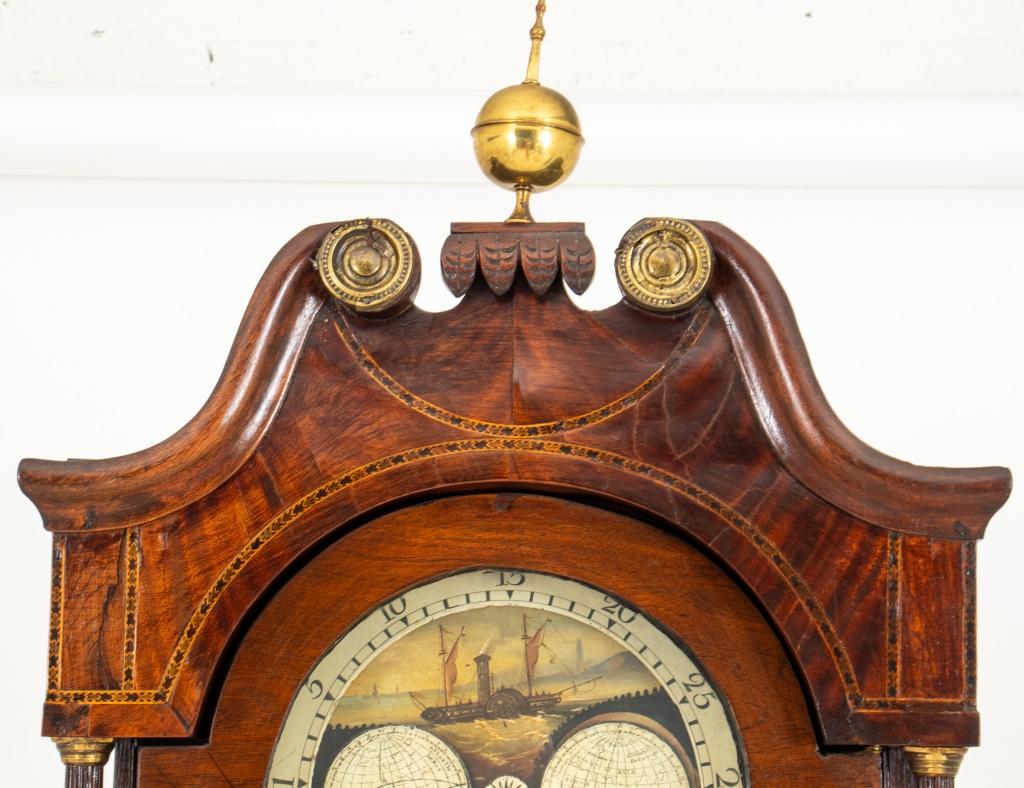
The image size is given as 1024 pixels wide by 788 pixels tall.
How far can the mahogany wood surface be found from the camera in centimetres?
116

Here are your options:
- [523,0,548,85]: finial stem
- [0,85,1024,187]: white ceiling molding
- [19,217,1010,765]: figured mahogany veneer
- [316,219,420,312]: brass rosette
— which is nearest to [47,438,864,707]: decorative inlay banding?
[19,217,1010,765]: figured mahogany veneer

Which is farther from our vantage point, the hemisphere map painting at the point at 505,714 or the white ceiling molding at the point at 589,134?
the white ceiling molding at the point at 589,134

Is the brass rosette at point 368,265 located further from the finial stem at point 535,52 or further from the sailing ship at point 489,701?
the sailing ship at point 489,701

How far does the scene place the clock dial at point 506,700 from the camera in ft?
3.86

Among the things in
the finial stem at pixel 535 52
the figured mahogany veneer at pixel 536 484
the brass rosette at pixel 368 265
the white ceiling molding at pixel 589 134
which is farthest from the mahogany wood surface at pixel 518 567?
the white ceiling molding at pixel 589 134

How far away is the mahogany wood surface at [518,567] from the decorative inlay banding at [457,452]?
0.12 feet

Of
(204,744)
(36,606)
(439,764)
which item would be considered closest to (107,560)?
(204,744)

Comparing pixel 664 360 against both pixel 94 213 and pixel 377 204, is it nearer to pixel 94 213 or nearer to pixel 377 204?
pixel 377 204

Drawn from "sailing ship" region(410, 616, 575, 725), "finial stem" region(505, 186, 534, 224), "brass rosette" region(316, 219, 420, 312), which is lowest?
"sailing ship" region(410, 616, 575, 725)

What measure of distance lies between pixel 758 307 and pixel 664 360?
0.25 feet

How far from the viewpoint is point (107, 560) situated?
1.18 meters

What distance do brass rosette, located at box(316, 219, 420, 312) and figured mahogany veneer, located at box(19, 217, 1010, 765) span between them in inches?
0.7

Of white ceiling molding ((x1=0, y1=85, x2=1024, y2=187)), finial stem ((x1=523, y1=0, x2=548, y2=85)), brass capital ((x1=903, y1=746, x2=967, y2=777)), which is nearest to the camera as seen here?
brass capital ((x1=903, y1=746, x2=967, y2=777))

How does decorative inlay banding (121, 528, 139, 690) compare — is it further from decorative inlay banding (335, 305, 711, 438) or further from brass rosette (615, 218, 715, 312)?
brass rosette (615, 218, 715, 312)
